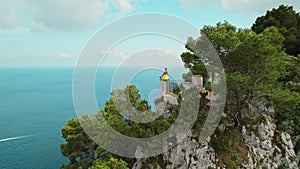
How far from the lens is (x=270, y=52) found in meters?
12.7

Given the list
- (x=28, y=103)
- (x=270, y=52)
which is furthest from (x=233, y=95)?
(x=28, y=103)

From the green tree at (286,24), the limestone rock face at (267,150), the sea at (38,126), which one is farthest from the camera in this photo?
the sea at (38,126)

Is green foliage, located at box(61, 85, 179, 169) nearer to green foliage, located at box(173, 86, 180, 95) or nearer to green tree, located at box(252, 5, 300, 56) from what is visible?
green foliage, located at box(173, 86, 180, 95)

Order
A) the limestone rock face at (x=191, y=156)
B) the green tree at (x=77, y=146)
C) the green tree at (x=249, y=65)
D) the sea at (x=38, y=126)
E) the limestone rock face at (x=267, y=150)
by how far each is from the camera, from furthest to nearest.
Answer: the sea at (x=38, y=126)
the green tree at (x=77, y=146)
the limestone rock face at (x=267, y=150)
the green tree at (x=249, y=65)
the limestone rock face at (x=191, y=156)

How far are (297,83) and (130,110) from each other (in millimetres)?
12237

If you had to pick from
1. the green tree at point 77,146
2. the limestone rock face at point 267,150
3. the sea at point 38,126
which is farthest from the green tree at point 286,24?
the green tree at point 77,146

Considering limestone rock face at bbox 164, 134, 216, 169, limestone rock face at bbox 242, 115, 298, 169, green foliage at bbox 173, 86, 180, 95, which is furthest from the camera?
green foliage at bbox 173, 86, 180, 95

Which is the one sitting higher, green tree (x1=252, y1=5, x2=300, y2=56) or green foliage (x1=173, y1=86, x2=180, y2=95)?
green tree (x1=252, y1=5, x2=300, y2=56)

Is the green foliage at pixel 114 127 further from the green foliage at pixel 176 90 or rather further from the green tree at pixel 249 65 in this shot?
the green tree at pixel 249 65

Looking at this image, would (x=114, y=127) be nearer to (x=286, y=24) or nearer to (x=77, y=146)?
(x=77, y=146)

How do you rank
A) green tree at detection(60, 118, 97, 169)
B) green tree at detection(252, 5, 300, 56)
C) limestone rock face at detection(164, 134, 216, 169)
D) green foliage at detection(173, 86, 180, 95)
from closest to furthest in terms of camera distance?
limestone rock face at detection(164, 134, 216, 169) → green tree at detection(60, 118, 97, 169) → green foliage at detection(173, 86, 180, 95) → green tree at detection(252, 5, 300, 56)

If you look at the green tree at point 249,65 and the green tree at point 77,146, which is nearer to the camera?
the green tree at point 249,65

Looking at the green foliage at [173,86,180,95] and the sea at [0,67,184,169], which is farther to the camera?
the sea at [0,67,184,169]

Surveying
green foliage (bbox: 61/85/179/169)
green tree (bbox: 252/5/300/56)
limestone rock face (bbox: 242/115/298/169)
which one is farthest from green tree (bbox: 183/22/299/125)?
green tree (bbox: 252/5/300/56)
